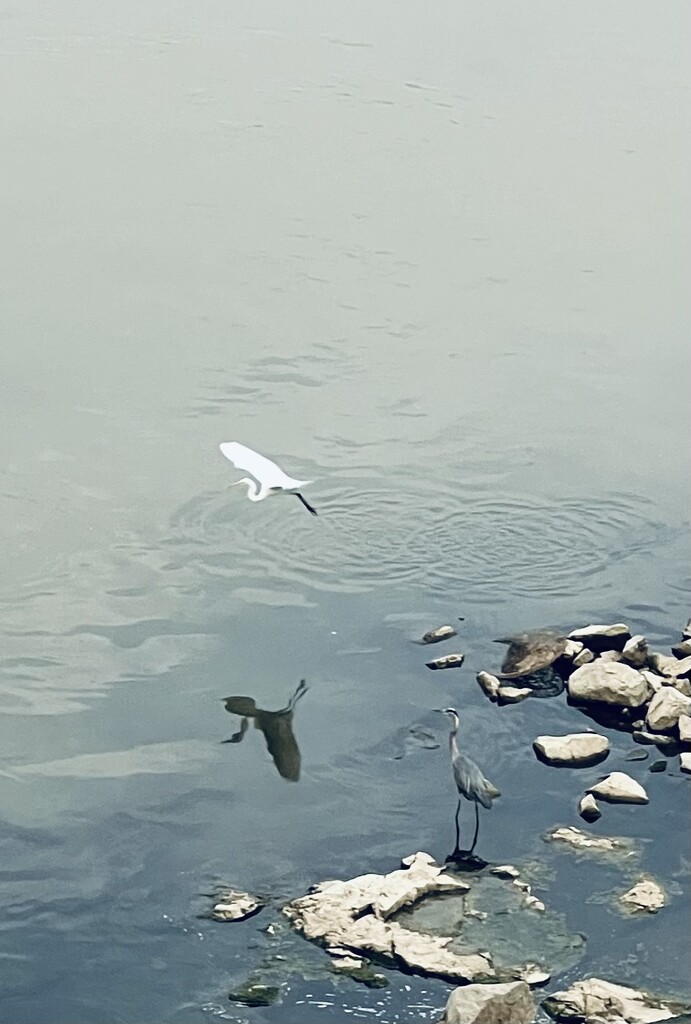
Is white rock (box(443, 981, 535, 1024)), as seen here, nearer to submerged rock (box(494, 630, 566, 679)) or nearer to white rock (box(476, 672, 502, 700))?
white rock (box(476, 672, 502, 700))

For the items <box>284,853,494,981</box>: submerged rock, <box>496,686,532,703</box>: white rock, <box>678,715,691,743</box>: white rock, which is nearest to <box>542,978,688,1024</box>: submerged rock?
<box>284,853,494,981</box>: submerged rock

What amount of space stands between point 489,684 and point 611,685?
61 cm

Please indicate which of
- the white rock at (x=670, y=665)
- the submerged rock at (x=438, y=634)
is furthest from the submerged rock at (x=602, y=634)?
the submerged rock at (x=438, y=634)

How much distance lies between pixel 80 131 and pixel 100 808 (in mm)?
8447

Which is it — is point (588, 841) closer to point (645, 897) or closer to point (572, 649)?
point (645, 897)

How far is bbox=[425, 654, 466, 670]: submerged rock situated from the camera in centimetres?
798

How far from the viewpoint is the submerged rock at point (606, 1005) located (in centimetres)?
559

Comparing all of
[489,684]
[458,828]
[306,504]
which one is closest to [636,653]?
[489,684]

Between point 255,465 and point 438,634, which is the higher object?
point 255,465

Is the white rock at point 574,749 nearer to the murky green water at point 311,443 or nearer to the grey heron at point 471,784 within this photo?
the murky green water at point 311,443

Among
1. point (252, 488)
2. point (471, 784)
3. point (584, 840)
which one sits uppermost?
point (252, 488)

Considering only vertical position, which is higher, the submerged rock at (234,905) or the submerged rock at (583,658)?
the submerged rock at (583,658)

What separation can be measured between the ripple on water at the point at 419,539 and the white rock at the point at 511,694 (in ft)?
3.12

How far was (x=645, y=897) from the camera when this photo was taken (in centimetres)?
631
